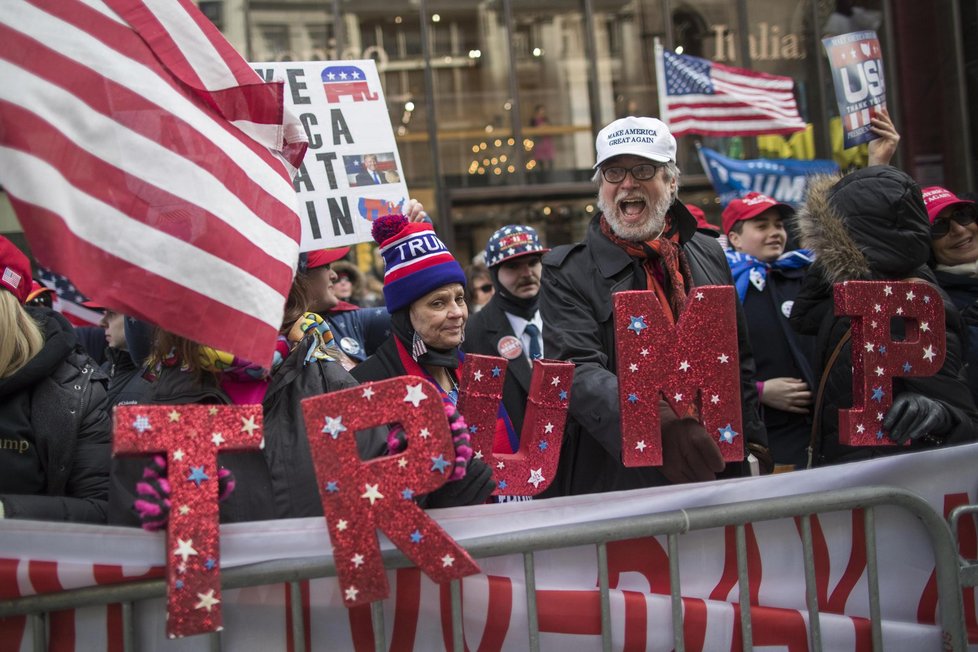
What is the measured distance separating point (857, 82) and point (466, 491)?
11.5 ft

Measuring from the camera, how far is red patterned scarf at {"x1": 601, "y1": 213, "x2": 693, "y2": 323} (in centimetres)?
355

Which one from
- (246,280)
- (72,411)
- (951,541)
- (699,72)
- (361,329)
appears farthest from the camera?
(699,72)

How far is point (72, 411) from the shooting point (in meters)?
3.12

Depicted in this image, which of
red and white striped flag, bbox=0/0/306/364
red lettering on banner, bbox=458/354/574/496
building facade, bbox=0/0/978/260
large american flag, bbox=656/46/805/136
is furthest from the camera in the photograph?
building facade, bbox=0/0/978/260

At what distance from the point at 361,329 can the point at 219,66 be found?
291cm

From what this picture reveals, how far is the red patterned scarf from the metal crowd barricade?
960mm

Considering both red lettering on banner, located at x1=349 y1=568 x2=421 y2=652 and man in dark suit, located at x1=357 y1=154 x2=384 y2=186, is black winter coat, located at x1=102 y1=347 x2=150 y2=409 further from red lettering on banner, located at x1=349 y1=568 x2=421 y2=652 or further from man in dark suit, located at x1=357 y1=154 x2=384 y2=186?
red lettering on banner, located at x1=349 y1=568 x2=421 y2=652

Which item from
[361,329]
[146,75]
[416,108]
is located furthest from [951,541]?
[416,108]

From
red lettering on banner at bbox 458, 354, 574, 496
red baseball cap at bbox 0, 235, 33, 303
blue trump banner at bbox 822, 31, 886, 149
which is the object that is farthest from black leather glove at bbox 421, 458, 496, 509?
blue trump banner at bbox 822, 31, 886, 149

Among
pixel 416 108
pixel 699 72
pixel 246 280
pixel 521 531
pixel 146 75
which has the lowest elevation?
pixel 521 531

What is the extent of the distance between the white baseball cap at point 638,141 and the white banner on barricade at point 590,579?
1296 mm

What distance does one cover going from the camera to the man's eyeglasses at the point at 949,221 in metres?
4.44

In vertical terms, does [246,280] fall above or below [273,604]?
above

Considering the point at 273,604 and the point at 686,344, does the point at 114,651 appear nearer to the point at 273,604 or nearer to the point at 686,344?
the point at 273,604
